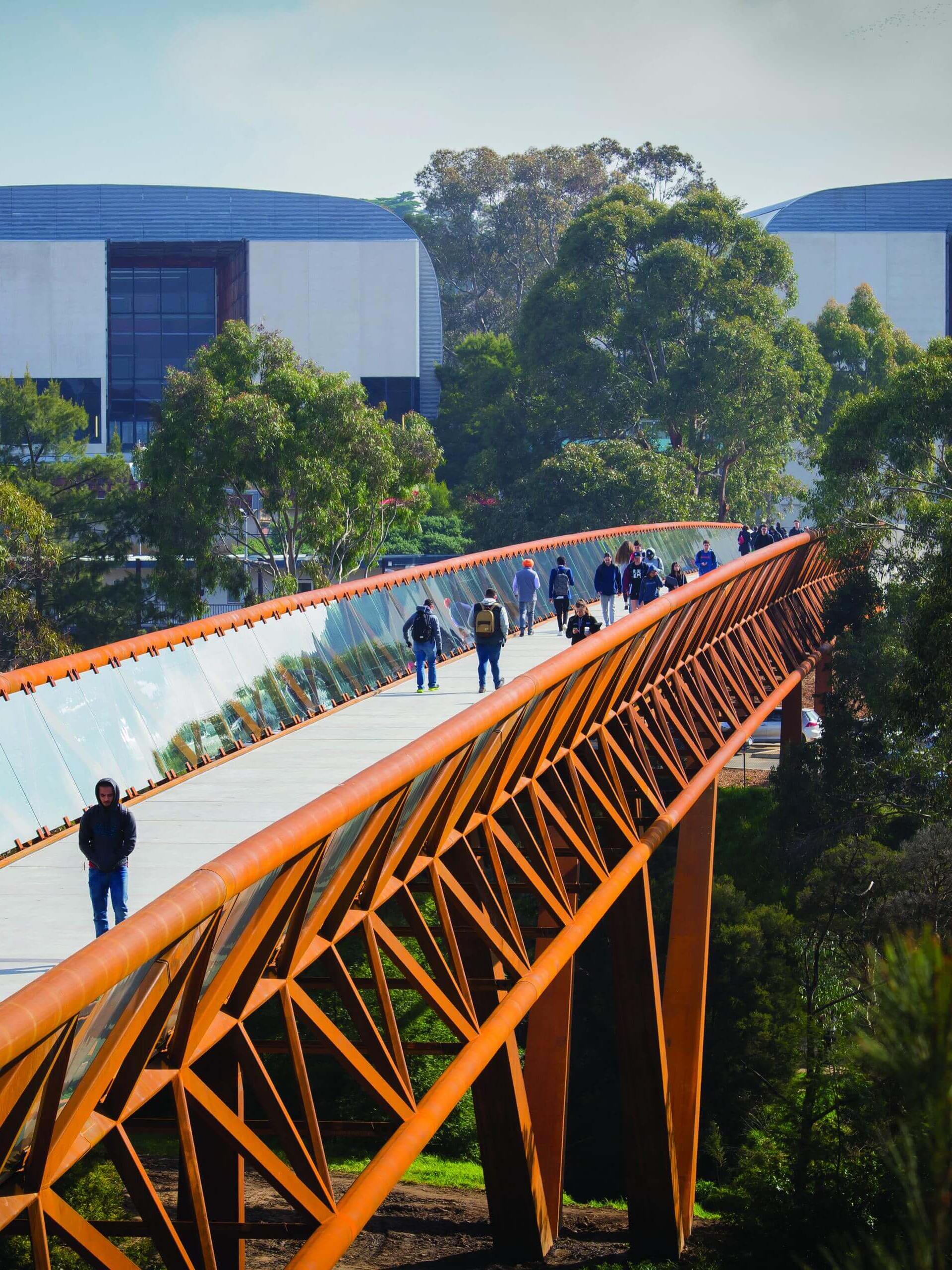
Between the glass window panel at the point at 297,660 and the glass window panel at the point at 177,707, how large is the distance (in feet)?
5.18

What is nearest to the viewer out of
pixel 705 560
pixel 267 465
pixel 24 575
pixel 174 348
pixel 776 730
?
pixel 705 560

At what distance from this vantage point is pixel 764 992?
25.3 m

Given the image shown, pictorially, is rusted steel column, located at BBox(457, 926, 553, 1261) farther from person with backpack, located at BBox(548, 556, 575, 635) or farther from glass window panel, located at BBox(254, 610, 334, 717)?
person with backpack, located at BBox(548, 556, 575, 635)

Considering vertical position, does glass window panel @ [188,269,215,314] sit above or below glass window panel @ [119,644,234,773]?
above

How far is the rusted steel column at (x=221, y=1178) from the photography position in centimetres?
558

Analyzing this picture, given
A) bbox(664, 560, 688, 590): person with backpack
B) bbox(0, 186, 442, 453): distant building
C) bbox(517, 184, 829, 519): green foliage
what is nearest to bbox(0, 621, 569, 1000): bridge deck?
bbox(664, 560, 688, 590): person with backpack

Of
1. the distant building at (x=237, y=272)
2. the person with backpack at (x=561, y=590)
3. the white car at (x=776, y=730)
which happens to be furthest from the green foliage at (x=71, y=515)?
the distant building at (x=237, y=272)

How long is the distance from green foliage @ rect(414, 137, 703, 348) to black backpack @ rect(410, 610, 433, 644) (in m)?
66.2

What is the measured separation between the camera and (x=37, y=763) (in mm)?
10484

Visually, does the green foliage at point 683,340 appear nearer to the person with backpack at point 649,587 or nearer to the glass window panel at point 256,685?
the person with backpack at point 649,587

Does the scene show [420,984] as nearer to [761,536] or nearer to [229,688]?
[229,688]

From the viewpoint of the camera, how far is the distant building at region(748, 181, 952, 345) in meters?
70.3

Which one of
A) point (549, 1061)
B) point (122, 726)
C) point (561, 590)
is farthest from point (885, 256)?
point (122, 726)

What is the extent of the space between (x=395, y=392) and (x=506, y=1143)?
61603 millimetres
